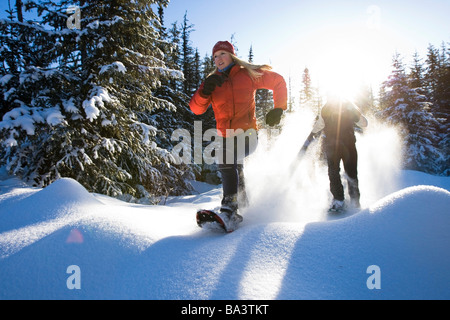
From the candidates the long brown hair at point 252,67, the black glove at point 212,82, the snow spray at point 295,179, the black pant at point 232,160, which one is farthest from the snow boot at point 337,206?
the black glove at point 212,82

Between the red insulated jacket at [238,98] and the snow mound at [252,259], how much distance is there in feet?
4.70

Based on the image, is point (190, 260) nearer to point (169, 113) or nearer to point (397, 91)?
point (169, 113)

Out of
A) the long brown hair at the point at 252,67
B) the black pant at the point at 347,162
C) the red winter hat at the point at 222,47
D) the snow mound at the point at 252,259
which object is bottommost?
the snow mound at the point at 252,259

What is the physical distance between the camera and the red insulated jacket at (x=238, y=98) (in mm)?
2801

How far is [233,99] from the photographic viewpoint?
280 cm

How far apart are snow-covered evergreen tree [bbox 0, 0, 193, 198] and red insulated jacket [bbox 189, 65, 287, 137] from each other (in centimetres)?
336

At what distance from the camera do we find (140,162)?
7.42 metres

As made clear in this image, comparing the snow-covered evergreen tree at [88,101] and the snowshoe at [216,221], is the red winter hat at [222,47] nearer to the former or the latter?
the snowshoe at [216,221]

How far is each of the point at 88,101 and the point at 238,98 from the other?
3.93 metres

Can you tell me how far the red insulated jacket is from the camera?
110 inches

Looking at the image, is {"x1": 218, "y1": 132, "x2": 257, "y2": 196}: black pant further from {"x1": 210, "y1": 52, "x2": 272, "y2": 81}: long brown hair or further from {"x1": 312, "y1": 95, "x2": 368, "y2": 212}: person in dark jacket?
{"x1": 312, "y1": 95, "x2": 368, "y2": 212}: person in dark jacket

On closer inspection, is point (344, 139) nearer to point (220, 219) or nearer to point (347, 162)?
point (347, 162)

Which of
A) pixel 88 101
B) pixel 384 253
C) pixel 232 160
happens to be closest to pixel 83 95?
pixel 88 101

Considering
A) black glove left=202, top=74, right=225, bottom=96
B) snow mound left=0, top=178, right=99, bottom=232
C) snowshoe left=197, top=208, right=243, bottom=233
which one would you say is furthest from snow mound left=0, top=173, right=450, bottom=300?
black glove left=202, top=74, right=225, bottom=96
